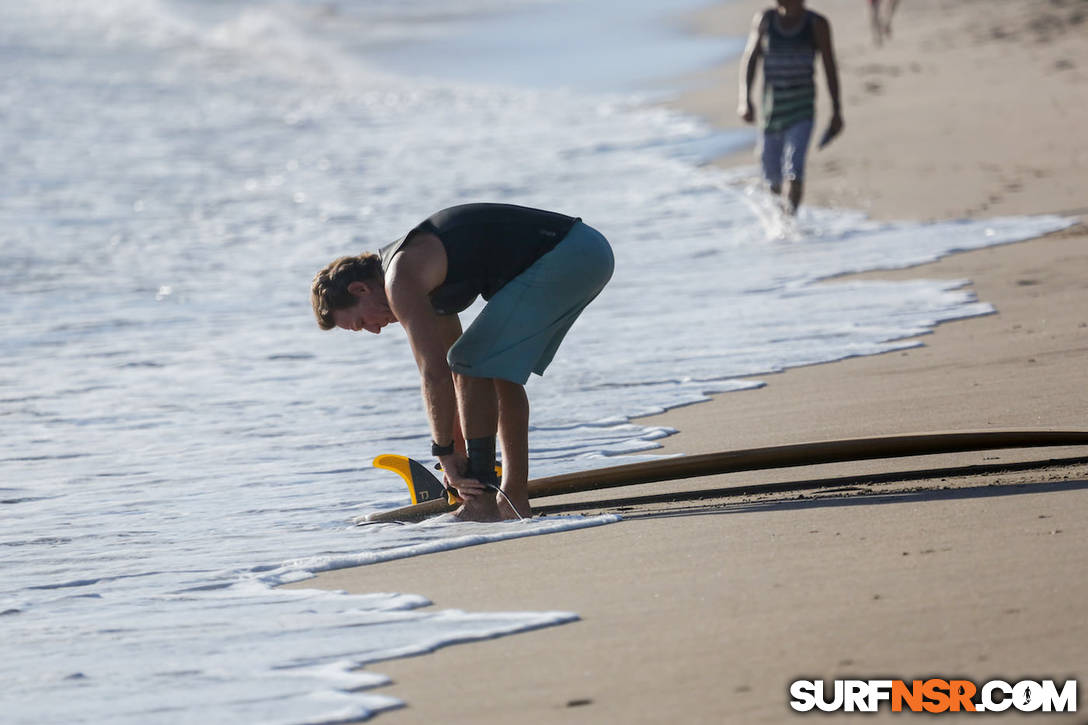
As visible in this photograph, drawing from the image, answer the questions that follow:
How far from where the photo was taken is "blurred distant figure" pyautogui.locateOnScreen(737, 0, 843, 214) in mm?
9422

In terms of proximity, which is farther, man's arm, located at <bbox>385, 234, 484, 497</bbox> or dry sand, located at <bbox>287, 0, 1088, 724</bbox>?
man's arm, located at <bbox>385, 234, 484, 497</bbox>

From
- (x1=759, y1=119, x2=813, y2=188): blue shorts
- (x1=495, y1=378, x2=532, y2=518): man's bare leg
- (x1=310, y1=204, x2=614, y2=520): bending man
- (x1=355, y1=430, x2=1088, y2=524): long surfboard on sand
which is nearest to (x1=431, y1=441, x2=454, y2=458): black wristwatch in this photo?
(x1=310, y1=204, x2=614, y2=520): bending man

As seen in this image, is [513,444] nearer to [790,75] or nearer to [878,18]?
[790,75]

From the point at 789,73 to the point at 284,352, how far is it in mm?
3800

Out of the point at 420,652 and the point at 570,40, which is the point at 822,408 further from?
the point at 570,40

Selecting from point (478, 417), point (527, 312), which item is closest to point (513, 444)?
point (478, 417)

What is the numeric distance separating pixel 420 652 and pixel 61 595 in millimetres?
1389

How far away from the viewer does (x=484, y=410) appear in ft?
14.7

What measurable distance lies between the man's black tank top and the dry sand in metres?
0.79

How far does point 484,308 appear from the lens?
431 cm

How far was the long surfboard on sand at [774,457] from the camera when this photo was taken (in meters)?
4.45

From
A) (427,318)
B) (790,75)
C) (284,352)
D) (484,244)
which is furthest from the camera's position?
(790,75)

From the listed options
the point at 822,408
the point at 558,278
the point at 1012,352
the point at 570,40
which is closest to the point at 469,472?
the point at 558,278

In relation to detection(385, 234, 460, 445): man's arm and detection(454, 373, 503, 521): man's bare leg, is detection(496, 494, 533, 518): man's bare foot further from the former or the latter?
detection(385, 234, 460, 445): man's arm
